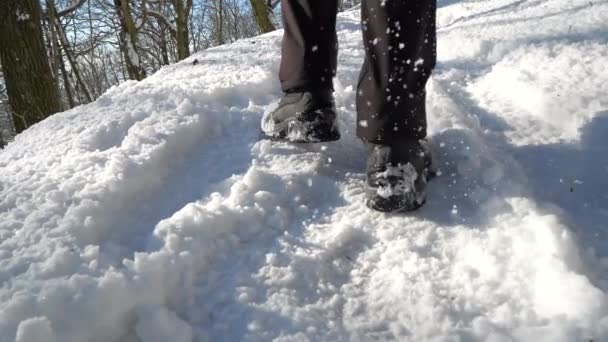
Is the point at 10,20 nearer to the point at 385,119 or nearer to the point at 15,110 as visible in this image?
the point at 15,110

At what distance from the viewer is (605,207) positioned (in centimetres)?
95

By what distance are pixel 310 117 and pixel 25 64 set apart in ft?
12.0

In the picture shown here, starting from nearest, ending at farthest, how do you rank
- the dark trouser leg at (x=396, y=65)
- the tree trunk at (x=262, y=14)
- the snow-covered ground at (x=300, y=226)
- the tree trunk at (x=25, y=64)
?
the snow-covered ground at (x=300, y=226), the dark trouser leg at (x=396, y=65), the tree trunk at (x=25, y=64), the tree trunk at (x=262, y=14)

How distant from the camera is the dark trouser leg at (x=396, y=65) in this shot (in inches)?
36.3

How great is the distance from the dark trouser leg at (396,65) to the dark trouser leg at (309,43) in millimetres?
197

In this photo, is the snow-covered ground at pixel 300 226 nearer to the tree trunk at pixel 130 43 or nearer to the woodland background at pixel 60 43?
the woodland background at pixel 60 43

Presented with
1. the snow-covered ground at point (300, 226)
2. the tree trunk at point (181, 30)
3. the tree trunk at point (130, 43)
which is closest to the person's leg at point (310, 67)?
the snow-covered ground at point (300, 226)

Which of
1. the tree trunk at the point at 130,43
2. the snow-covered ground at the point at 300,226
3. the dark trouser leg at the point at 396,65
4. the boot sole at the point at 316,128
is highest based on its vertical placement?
the tree trunk at the point at 130,43

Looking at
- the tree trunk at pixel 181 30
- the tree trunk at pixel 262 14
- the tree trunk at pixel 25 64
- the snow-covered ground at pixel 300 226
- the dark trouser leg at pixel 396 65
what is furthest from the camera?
the tree trunk at pixel 181 30

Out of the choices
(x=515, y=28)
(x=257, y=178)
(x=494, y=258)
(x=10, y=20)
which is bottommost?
(x=494, y=258)

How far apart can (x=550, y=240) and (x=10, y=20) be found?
435 centimetres

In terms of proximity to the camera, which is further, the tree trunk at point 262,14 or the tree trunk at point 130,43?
the tree trunk at point 130,43

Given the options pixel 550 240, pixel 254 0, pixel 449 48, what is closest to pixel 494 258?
pixel 550 240

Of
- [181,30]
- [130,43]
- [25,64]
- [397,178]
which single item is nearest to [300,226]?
[397,178]
